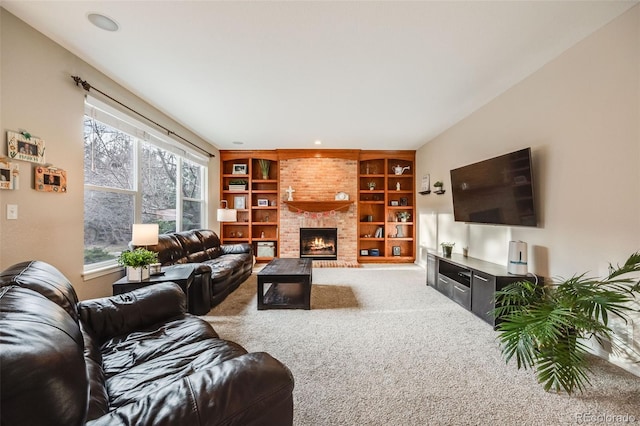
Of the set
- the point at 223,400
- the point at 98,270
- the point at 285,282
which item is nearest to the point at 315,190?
the point at 285,282

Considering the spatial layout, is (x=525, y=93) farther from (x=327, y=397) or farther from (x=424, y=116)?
(x=327, y=397)

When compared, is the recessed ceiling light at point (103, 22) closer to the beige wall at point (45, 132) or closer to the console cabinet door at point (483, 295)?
the beige wall at point (45, 132)

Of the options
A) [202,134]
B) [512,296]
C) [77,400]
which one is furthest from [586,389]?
[202,134]

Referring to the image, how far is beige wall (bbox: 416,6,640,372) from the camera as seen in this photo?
1927mm

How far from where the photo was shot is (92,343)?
4.66ft

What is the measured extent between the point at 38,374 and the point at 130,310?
121 cm

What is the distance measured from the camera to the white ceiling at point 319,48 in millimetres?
1914

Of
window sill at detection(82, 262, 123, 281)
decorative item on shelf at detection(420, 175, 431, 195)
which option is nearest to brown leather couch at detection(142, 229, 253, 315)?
window sill at detection(82, 262, 123, 281)

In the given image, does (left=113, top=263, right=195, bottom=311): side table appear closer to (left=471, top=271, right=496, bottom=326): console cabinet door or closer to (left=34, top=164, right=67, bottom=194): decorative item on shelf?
(left=34, top=164, right=67, bottom=194): decorative item on shelf

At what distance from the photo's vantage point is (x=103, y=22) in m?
2.05

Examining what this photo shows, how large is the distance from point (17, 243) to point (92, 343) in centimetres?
134

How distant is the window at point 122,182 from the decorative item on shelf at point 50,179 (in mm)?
417

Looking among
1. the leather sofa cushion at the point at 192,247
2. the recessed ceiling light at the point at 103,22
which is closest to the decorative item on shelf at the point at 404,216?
the leather sofa cushion at the point at 192,247

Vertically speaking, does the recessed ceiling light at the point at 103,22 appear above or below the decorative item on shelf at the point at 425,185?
above
